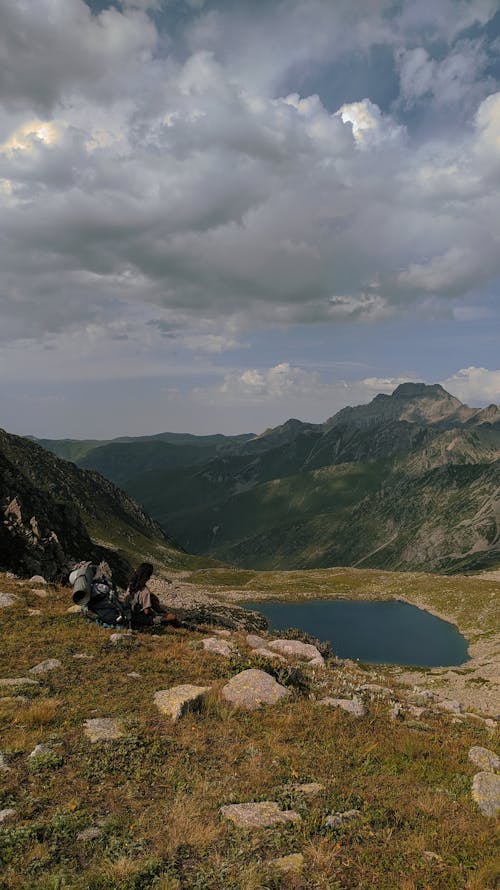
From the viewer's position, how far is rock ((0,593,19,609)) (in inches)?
896

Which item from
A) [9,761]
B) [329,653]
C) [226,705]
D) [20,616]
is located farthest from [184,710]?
[329,653]

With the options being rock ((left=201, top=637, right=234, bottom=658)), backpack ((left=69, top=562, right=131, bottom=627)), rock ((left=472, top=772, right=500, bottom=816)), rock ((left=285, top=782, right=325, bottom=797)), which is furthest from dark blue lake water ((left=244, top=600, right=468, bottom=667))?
rock ((left=285, top=782, right=325, bottom=797))

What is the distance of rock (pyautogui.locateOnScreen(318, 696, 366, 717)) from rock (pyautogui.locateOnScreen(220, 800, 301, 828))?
256 inches

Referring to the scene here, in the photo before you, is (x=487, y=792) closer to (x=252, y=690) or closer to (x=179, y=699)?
(x=252, y=690)

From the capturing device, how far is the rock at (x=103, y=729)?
39.0 ft

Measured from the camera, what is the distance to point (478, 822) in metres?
10.0

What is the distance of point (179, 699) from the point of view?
14.1m

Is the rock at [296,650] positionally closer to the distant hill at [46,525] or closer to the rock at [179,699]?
the rock at [179,699]

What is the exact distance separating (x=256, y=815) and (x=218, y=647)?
1146 cm

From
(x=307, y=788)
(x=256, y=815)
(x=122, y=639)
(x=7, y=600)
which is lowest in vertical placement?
(x=122, y=639)

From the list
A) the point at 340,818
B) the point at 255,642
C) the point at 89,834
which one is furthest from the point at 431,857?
the point at 255,642

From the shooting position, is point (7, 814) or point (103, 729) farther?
point (103, 729)

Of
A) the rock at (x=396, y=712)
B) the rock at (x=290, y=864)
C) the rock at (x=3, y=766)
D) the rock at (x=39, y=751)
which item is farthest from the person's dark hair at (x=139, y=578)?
the rock at (x=290, y=864)

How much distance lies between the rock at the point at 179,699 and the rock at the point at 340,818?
538 centimetres
